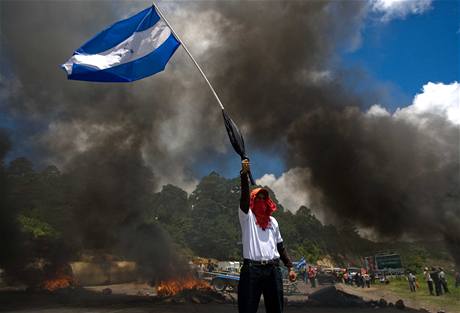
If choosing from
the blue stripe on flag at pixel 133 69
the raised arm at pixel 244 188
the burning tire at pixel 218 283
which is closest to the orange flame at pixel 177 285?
the burning tire at pixel 218 283

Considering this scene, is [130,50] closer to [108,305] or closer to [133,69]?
[133,69]

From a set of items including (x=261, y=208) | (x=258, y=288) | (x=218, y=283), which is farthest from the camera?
(x=218, y=283)

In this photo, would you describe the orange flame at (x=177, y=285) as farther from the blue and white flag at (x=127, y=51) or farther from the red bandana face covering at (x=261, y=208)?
the red bandana face covering at (x=261, y=208)

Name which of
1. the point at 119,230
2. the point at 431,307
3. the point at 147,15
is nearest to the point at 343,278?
the point at 431,307

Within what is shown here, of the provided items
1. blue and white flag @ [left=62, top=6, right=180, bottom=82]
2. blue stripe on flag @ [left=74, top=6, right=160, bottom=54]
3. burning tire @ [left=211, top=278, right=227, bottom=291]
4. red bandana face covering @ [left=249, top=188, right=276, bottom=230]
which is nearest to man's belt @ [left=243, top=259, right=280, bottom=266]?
red bandana face covering @ [left=249, top=188, right=276, bottom=230]

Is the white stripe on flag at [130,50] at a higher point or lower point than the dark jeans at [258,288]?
higher

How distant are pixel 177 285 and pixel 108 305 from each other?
4234 mm

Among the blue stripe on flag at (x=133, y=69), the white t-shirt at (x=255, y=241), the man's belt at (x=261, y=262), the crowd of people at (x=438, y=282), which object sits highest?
the blue stripe on flag at (x=133, y=69)

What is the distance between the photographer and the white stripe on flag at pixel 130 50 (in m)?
4.73

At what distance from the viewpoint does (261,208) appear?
3180 millimetres

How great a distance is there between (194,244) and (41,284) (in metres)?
10.8

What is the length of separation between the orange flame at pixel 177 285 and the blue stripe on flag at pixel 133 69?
9082 mm

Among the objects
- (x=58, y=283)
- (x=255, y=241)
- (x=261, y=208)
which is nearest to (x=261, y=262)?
(x=255, y=241)

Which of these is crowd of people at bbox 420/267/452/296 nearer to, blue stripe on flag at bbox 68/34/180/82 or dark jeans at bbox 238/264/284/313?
dark jeans at bbox 238/264/284/313
